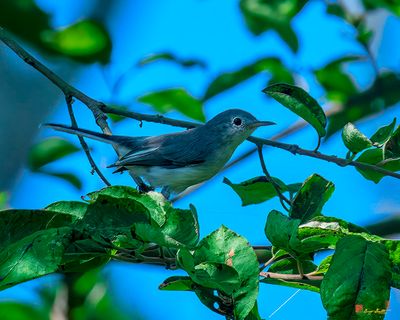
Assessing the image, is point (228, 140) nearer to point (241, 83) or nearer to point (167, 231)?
point (241, 83)

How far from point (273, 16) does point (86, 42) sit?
0.75 meters

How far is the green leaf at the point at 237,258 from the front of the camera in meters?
1.11

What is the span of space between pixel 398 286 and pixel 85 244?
0.50 metres

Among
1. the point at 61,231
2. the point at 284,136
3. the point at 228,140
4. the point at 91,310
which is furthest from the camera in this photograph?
the point at 228,140

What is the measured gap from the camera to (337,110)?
2.83m

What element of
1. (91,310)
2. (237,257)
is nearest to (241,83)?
(91,310)

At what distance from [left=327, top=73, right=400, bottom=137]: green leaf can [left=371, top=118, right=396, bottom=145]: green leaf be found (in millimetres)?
1329

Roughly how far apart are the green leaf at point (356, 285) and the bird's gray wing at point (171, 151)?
5.33 feet

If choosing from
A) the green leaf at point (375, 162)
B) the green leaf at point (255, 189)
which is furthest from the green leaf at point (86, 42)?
the green leaf at point (375, 162)

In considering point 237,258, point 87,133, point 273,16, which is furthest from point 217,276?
point 273,16

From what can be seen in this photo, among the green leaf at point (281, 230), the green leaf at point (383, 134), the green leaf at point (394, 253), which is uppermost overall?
the green leaf at point (383, 134)

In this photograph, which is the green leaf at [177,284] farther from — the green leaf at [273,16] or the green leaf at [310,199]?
the green leaf at [273,16]

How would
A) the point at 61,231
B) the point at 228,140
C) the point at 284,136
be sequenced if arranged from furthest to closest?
the point at 228,140 < the point at 284,136 < the point at 61,231

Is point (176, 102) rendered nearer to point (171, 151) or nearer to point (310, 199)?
point (171, 151)
